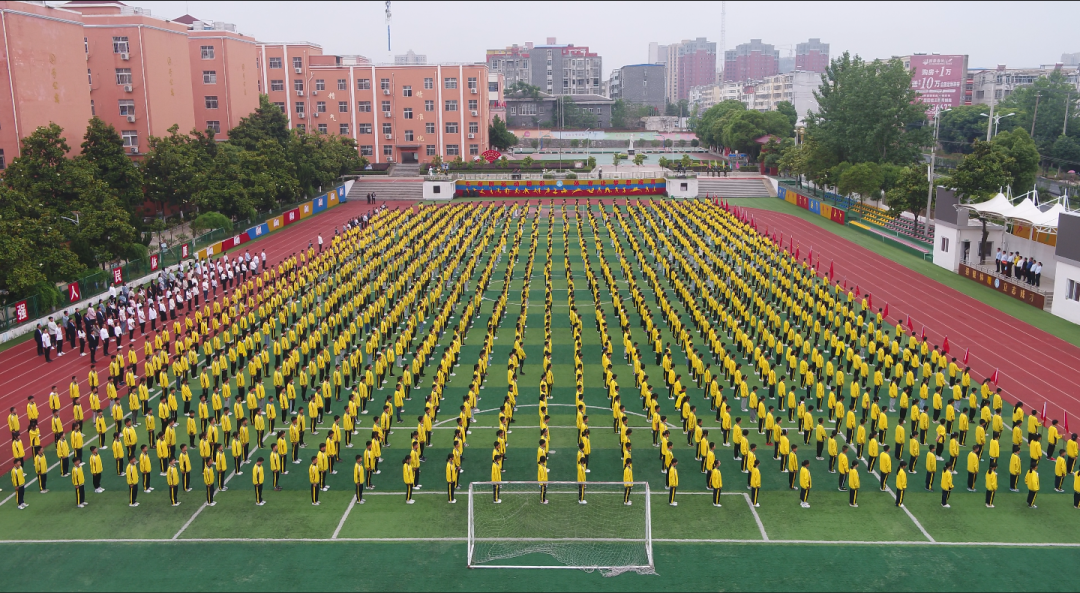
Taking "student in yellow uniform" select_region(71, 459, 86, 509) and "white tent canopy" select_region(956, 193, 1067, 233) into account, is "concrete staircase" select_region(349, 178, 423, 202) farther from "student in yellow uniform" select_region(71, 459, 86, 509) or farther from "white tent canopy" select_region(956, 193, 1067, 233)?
"student in yellow uniform" select_region(71, 459, 86, 509)

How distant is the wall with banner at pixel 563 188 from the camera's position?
58.1m

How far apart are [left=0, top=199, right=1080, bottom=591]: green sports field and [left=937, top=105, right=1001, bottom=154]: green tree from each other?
7011 centimetres

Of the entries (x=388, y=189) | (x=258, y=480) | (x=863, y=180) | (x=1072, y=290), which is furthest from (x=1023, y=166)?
(x=258, y=480)

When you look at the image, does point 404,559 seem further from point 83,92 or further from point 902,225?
point 902,225

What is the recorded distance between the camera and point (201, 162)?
40.6 meters

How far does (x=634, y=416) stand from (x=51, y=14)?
34231mm

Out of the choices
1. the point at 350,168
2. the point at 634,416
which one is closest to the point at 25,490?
the point at 634,416

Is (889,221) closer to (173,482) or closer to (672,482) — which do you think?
(672,482)

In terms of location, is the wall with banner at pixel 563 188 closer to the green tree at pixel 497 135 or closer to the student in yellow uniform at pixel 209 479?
the green tree at pixel 497 135

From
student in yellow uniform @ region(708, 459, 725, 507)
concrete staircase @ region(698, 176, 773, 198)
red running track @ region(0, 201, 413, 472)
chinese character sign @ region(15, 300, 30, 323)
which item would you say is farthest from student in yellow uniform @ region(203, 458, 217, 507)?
concrete staircase @ region(698, 176, 773, 198)

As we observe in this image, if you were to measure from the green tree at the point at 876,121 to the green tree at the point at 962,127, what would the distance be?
69.1 feet

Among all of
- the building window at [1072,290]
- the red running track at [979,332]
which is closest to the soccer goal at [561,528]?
the red running track at [979,332]

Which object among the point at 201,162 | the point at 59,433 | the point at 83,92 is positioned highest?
the point at 83,92

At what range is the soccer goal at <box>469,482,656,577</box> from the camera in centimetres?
1130
